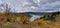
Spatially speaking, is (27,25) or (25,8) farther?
(25,8)

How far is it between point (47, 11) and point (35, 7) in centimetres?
16

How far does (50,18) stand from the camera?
6.77 feet

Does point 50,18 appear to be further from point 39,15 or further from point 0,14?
point 0,14

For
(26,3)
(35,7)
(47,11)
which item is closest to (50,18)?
(47,11)

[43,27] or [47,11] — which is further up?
[47,11]

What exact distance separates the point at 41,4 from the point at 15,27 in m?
0.47

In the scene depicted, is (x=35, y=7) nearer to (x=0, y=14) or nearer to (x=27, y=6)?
(x=27, y=6)

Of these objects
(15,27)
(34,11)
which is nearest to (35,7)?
(34,11)

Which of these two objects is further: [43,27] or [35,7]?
[35,7]

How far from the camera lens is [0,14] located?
2121 mm

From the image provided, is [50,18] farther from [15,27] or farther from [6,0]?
[6,0]

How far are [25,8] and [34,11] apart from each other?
122 millimetres

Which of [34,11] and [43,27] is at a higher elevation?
[34,11]

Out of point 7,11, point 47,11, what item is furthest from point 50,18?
point 7,11
